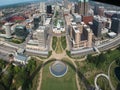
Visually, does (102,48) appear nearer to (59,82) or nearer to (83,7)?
(59,82)

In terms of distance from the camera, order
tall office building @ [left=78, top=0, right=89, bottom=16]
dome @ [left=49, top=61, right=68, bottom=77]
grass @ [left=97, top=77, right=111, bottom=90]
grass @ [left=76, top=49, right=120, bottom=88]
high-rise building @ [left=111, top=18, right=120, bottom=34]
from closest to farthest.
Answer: grass @ [left=97, top=77, right=111, bottom=90], grass @ [left=76, top=49, right=120, bottom=88], dome @ [left=49, top=61, right=68, bottom=77], high-rise building @ [left=111, top=18, right=120, bottom=34], tall office building @ [left=78, top=0, right=89, bottom=16]

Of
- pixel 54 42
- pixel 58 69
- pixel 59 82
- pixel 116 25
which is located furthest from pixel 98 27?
pixel 59 82

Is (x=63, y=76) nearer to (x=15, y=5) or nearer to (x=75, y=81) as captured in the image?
(x=75, y=81)

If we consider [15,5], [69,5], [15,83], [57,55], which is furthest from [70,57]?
[15,5]

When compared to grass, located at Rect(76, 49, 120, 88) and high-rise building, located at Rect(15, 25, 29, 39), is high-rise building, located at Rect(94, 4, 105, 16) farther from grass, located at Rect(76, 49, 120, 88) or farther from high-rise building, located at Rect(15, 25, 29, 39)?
grass, located at Rect(76, 49, 120, 88)

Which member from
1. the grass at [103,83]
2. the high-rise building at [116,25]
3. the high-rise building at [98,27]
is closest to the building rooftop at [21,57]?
the grass at [103,83]

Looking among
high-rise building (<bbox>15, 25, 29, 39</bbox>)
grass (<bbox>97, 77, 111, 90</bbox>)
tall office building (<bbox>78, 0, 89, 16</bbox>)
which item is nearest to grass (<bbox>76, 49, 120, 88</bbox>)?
grass (<bbox>97, 77, 111, 90</bbox>)
